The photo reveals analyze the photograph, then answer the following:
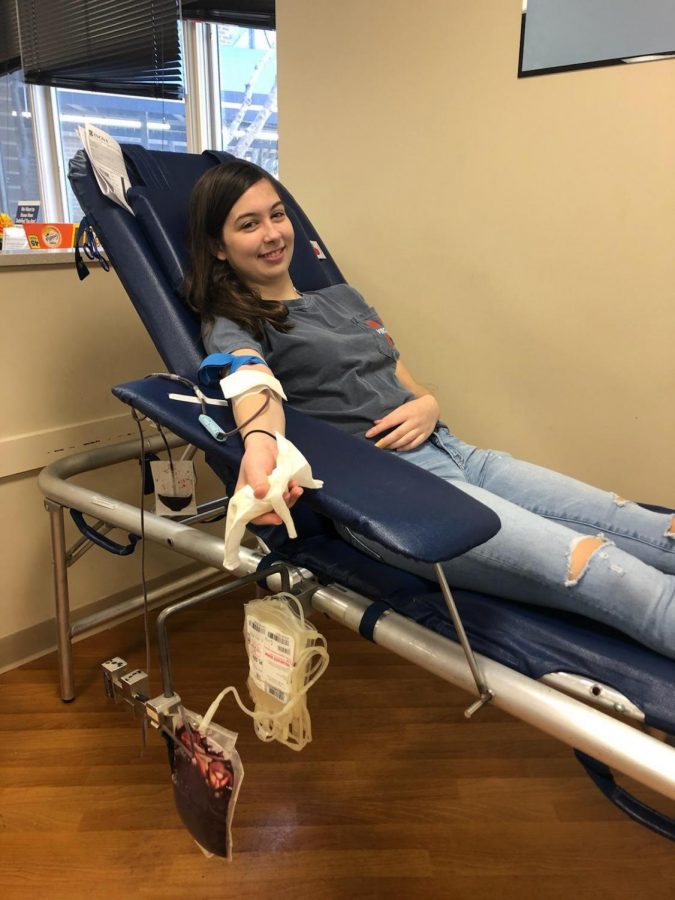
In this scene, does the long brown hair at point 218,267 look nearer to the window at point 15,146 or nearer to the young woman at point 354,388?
the young woman at point 354,388

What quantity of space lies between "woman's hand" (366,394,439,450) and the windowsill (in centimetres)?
89

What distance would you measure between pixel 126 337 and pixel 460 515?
128cm

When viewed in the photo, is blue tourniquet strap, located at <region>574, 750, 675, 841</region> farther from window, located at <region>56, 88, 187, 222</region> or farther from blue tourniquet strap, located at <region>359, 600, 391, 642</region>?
window, located at <region>56, 88, 187, 222</region>

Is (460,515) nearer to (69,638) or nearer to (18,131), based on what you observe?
(69,638)

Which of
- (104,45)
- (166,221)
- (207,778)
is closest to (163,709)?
(207,778)

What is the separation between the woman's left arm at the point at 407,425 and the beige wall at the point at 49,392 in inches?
33.8

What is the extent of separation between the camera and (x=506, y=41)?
4.89 ft

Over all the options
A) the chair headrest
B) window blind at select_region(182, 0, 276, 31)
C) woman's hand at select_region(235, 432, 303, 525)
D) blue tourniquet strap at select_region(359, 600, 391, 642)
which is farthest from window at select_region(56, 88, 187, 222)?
blue tourniquet strap at select_region(359, 600, 391, 642)

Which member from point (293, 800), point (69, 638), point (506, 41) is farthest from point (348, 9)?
point (293, 800)

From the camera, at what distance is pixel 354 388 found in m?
1.23

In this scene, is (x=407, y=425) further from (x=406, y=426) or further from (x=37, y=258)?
(x=37, y=258)

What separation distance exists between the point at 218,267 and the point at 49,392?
25.4 inches

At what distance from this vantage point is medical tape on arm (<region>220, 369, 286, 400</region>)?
3.09ft

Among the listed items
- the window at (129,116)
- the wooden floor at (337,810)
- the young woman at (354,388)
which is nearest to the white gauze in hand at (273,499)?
the young woman at (354,388)
